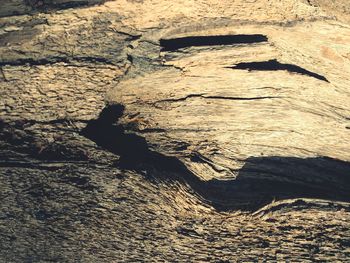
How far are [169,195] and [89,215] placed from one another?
0.71m

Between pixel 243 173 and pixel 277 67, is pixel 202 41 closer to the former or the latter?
pixel 277 67

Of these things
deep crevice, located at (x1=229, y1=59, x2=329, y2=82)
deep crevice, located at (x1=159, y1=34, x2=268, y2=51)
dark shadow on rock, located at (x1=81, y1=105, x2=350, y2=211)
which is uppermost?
deep crevice, located at (x1=159, y1=34, x2=268, y2=51)

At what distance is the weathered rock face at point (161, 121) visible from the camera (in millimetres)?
3822

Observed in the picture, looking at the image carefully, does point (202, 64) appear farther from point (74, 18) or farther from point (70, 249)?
point (70, 249)

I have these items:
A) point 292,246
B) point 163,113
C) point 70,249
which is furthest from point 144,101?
point 292,246

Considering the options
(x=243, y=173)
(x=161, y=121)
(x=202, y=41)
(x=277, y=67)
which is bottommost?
(x=243, y=173)

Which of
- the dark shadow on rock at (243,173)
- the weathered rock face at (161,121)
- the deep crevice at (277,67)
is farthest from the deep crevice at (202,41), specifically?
the dark shadow on rock at (243,173)

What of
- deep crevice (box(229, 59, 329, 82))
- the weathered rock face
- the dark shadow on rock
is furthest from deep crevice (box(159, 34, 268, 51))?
the dark shadow on rock

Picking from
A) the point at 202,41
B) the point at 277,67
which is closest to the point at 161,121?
the point at 202,41

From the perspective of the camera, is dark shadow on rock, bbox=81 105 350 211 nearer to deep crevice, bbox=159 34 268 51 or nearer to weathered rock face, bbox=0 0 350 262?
weathered rock face, bbox=0 0 350 262

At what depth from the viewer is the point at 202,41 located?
3.97 m

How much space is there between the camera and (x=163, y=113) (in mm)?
4414

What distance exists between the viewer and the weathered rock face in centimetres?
382

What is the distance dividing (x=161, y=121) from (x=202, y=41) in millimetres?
906
